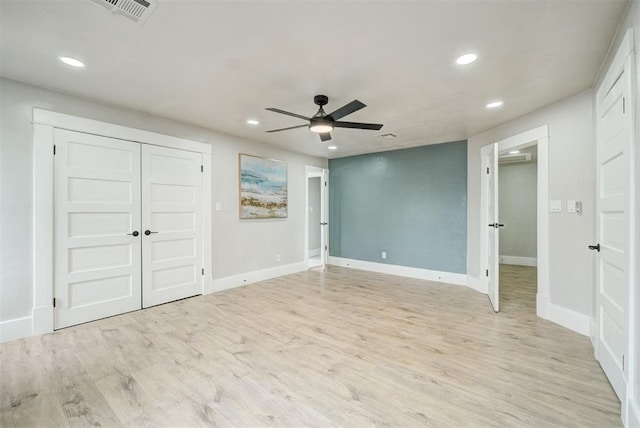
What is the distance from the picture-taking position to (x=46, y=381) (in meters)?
2.16

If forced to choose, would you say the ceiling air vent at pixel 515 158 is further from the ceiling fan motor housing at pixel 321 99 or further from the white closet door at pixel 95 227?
the white closet door at pixel 95 227

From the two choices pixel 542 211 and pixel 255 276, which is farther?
pixel 255 276

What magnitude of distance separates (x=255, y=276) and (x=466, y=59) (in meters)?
4.38

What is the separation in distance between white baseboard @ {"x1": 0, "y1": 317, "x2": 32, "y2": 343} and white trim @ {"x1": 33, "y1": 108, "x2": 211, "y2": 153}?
78.1 inches

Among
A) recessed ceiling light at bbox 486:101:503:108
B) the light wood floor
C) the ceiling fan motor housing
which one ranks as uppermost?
recessed ceiling light at bbox 486:101:503:108

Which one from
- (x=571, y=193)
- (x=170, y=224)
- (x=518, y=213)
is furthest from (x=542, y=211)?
(x=170, y=224)

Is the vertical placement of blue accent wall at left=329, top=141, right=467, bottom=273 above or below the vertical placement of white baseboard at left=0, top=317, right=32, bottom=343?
above

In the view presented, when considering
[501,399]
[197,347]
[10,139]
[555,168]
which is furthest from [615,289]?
[10,139]

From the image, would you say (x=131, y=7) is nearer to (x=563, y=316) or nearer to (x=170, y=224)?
(x=170, y=224)

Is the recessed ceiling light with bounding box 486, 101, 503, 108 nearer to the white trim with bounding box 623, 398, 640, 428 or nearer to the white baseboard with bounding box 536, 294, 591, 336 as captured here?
the white baseboard with bounding box 536, 294, 591, 336

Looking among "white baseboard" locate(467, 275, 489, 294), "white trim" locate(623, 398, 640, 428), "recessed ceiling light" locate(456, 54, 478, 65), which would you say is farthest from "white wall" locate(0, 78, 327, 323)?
"white trim" locate(623, 398, 640, 428)

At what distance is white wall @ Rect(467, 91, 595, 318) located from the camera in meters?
2.96

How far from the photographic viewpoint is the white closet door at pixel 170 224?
3.78m

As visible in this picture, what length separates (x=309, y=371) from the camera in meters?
2.28
